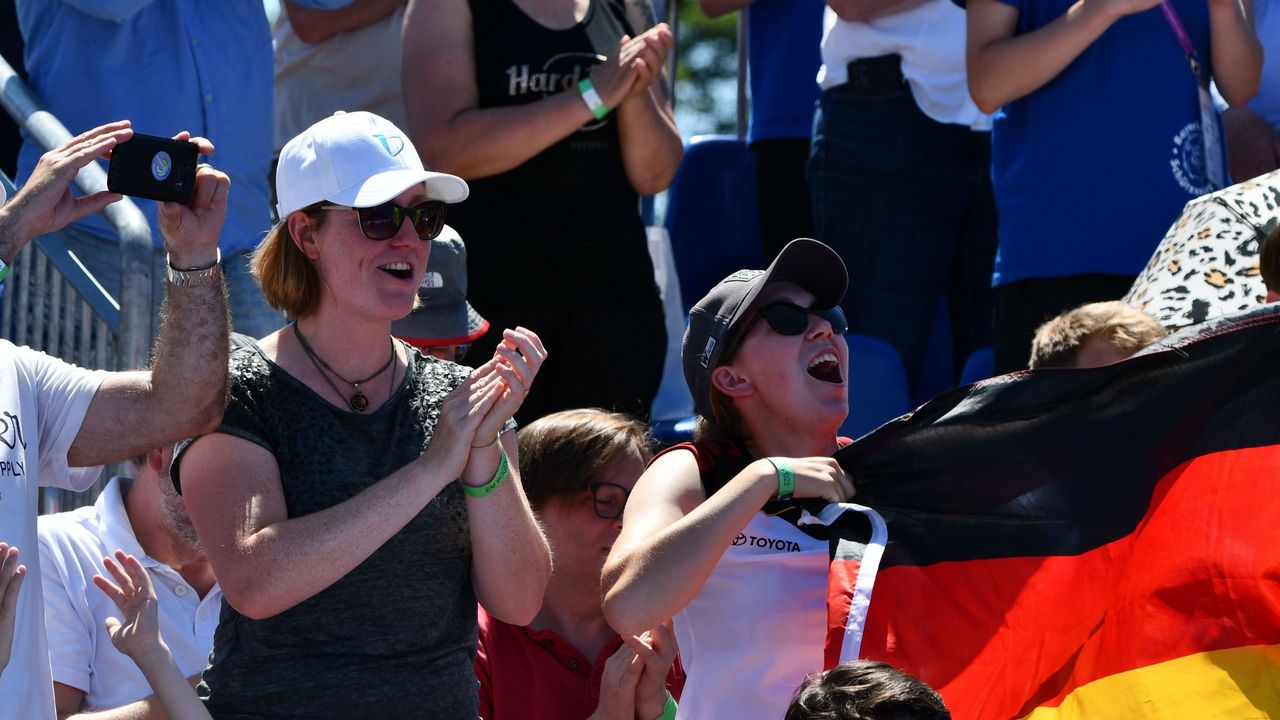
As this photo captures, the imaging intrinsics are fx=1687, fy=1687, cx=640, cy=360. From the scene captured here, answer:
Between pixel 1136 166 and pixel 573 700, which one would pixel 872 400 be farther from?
pixel 573 700

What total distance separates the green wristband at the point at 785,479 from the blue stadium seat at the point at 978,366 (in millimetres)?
2718

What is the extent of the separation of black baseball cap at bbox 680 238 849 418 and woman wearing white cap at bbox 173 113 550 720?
0.52 meters

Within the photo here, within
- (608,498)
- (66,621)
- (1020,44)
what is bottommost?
(66,621)

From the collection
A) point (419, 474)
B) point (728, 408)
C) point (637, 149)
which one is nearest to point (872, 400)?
point (637, 149)

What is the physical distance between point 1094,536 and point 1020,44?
2074 millimetres

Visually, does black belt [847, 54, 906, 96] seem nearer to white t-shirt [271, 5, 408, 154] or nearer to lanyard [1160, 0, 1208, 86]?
lanyard [1160, 0, 1208, 86]

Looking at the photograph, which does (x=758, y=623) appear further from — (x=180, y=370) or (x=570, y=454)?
(x=180, y=370)

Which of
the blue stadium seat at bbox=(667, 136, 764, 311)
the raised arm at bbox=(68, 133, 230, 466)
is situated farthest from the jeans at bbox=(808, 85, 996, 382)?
the raised arm at bbox=(68, 133, 230, 466)

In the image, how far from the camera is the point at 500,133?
5.21 meters

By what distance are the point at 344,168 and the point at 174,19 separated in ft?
6.80

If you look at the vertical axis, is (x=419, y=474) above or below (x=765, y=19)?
below

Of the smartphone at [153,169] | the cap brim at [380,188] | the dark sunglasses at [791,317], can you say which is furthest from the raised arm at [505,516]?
the smartphone at [153,169]

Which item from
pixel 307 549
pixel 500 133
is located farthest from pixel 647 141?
pixel 307 549

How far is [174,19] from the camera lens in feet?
17.7
